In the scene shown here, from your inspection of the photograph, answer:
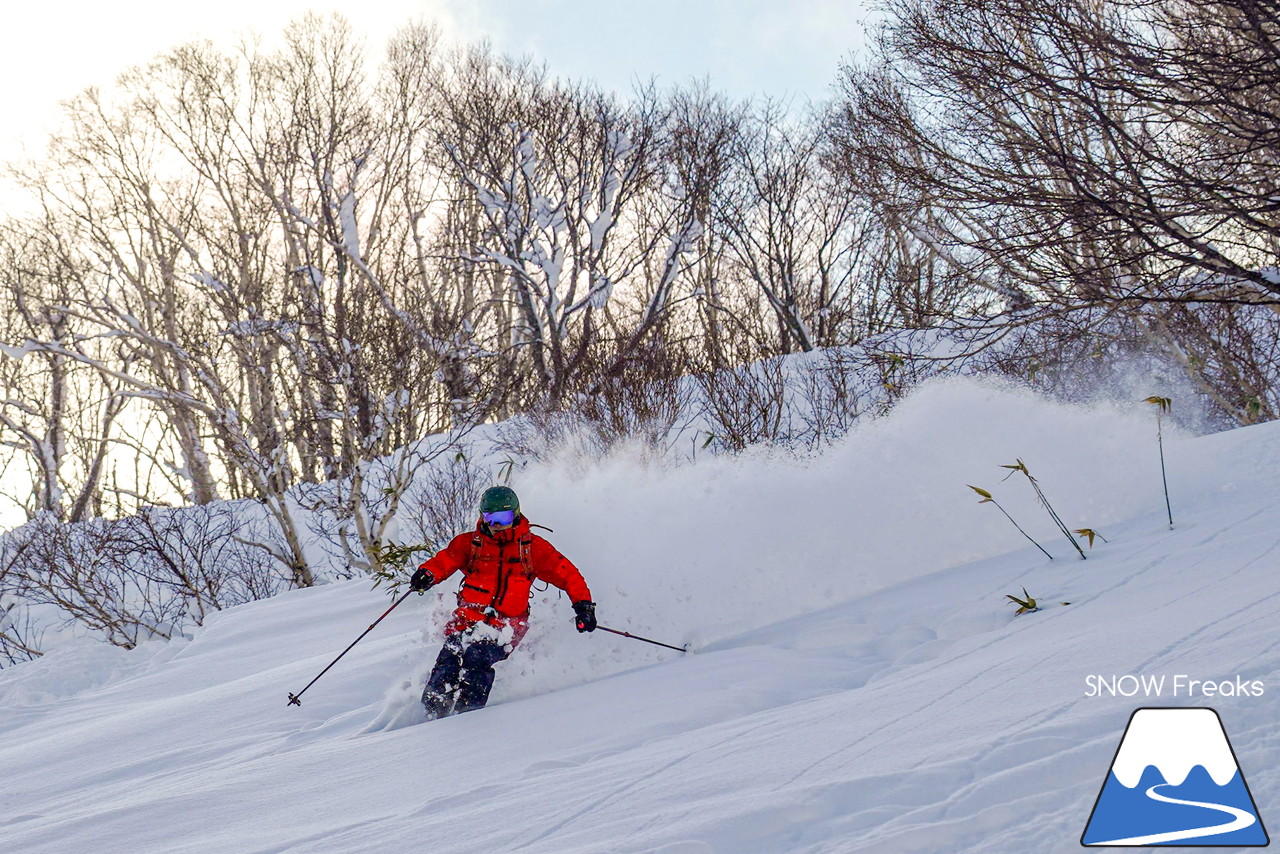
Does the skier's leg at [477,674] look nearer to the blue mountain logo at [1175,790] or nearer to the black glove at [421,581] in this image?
the black glove at [421,581]

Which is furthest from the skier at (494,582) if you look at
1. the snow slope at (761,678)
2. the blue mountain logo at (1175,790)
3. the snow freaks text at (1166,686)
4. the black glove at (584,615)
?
the blue mountain logo at (1175,790)

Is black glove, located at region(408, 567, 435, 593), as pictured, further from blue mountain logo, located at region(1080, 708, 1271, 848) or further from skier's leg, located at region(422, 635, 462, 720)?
blue mountain logo, located at region(1080, 708, 1271, 848)

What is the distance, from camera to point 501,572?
525 cm

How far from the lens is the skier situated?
5051 mm

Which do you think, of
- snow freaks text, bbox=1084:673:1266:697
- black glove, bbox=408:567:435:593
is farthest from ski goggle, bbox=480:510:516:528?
snow freaks text, bbox=1084:673:1266:697

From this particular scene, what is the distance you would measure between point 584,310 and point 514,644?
12.9m

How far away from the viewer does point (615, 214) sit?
59.7ft

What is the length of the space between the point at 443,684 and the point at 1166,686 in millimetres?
3465

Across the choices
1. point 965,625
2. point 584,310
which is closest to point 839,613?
point 965,625

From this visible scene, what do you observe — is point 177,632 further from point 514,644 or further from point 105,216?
point 105,216

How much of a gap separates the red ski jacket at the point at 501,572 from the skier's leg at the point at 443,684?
233mm

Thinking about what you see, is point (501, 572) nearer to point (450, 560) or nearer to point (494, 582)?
point (494, 582)

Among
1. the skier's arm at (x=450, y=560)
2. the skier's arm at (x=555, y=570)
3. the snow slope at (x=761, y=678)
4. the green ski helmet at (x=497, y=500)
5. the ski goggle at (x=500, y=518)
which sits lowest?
the snow slope at (x=761, y=678)

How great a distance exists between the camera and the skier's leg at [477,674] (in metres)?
4.91
